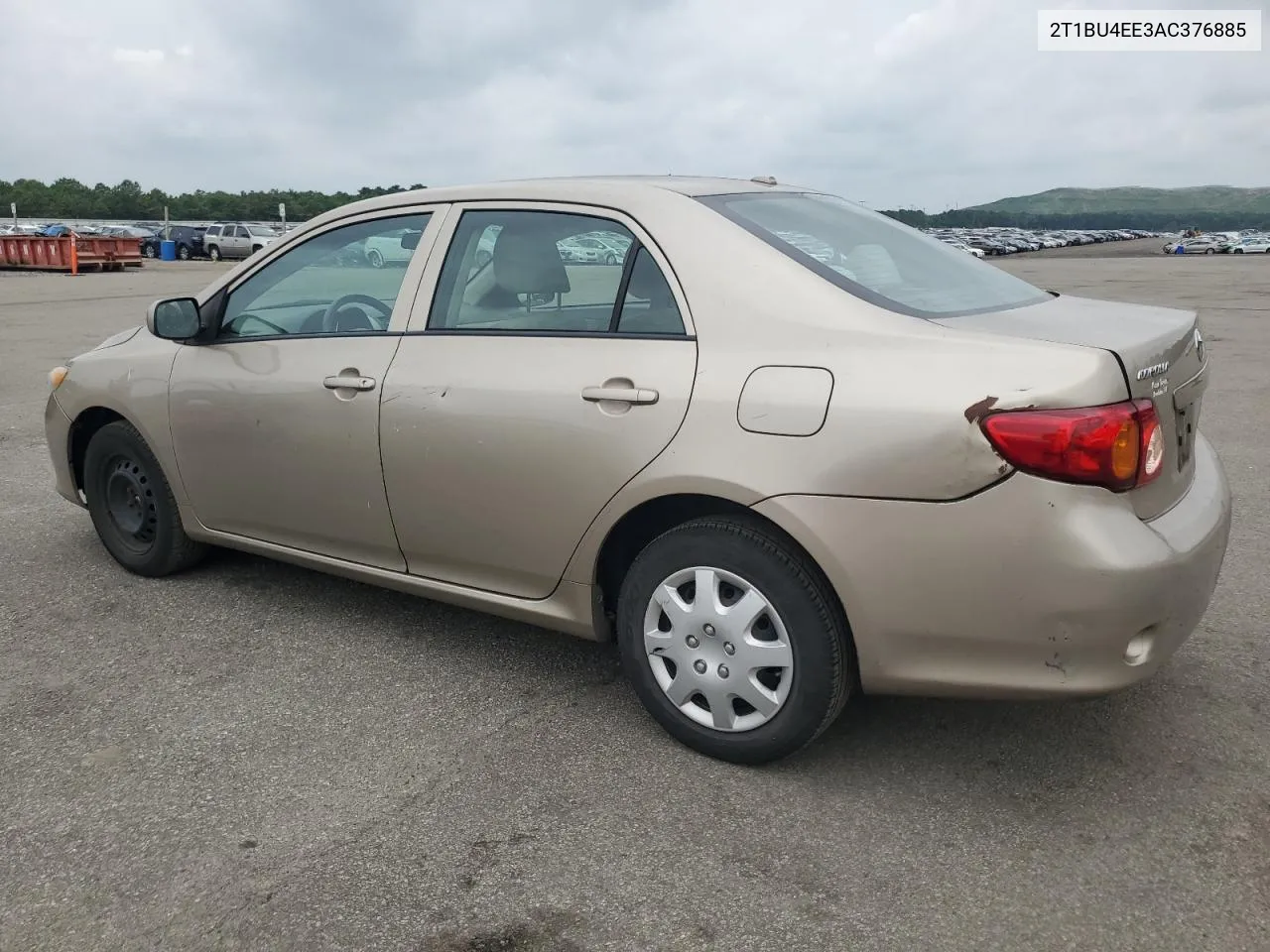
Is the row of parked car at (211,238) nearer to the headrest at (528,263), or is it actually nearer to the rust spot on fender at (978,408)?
the headrest at (528,263)

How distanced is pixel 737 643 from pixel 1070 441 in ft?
3.22

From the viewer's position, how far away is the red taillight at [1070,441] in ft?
8.09

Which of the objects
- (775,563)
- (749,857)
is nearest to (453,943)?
(749,857)

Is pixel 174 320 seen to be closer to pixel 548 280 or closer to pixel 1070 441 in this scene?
pixel 548 280

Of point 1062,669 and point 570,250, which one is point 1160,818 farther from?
point 570,250

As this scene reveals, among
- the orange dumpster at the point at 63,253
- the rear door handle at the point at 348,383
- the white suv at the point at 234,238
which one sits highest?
the white suv at the point at 234,238

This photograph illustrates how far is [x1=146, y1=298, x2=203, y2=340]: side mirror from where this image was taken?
407 centimetres

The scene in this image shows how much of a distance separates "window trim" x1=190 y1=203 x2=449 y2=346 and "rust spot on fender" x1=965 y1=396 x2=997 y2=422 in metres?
1.89

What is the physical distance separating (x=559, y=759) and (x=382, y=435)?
1.19 m

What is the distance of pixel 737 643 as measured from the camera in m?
2.91

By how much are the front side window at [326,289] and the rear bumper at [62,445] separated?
1098mm

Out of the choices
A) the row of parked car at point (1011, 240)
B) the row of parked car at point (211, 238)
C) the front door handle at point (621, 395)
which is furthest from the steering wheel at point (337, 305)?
the row of parked car at point (1011, 240)

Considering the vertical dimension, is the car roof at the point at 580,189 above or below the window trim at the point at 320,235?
above

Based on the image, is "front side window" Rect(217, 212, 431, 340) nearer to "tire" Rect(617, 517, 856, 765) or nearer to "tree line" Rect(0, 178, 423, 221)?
"tire" Rect(617, 517, 856, 765)
